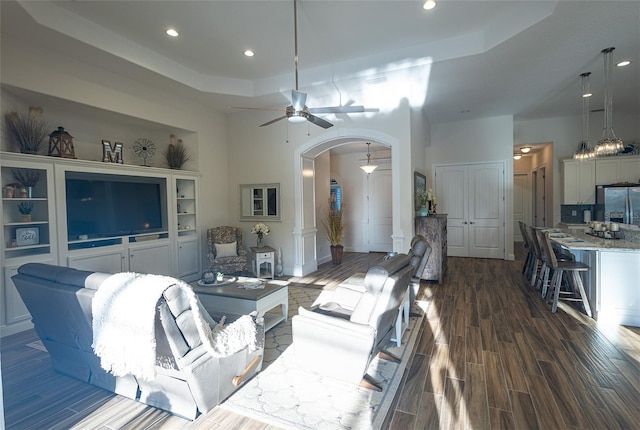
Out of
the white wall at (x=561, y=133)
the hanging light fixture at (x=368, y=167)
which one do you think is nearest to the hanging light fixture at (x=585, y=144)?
the white wall at (x=561, y=133)

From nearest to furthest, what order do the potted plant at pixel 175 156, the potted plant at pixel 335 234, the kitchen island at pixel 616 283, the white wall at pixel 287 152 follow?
the kitchen island at pixel 616 283, the white wall at pixel 287 152, the potted plant at pixel 175 156, the potted plant at pixel 335 234

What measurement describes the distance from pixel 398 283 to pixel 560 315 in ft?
9.88

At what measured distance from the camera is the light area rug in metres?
2.11

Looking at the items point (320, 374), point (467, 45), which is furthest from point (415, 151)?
point (320, 374)

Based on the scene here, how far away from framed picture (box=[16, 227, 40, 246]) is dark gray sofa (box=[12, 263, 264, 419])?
1635 millimetres

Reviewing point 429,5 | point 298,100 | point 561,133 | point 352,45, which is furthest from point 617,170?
point 298,100

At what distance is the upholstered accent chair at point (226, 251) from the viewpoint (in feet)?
17.8

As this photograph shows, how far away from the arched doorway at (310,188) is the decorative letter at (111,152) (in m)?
2.97

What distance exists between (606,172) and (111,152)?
10067 millimetres

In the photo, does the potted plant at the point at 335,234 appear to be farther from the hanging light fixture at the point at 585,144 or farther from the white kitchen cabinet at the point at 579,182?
the white kitchen cabinet at the point at 579,182

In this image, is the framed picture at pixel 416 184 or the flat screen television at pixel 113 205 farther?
the framed picture at pixel 416 184

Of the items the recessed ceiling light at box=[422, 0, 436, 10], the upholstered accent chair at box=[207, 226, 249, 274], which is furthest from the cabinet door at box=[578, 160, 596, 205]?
the upholstered accent chair at box=[207, 226, 249, 274]

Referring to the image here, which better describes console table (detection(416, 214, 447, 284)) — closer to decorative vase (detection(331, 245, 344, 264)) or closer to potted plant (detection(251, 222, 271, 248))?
decorative vase (detection(331, 245, 344, 264))

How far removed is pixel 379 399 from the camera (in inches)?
91.0
